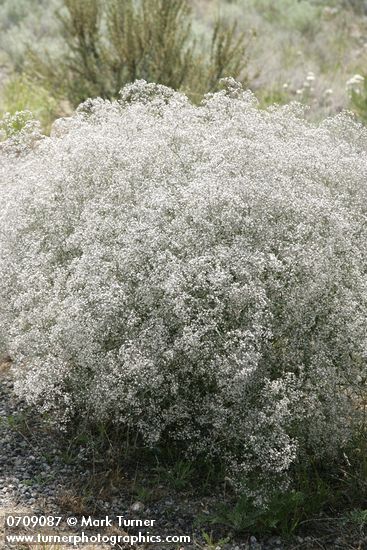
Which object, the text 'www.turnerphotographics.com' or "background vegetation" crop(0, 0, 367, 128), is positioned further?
"background vegetation" crop(0, 0, 367, 128)

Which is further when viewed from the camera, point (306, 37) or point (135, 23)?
point (306, 37)

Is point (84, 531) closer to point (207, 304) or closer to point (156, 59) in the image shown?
point (207, 304)

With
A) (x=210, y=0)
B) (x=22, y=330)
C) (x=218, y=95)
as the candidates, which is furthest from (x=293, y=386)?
(x=210, y=0)

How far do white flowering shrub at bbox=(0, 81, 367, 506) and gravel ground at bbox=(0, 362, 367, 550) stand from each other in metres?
0.27

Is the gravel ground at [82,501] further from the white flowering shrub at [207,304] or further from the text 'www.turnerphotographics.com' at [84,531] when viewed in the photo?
the white flowering shrub at [207,304]

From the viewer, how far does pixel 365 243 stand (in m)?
4.07

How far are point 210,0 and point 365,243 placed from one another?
12.9 metres

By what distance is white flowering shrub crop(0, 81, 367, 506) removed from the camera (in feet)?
11.5

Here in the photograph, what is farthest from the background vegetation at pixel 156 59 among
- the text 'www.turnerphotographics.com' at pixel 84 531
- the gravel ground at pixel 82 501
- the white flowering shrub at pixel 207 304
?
the text 'www.turnerphotographics.com' at pixel 84 531

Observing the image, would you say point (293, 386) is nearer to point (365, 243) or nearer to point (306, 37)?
point (365, 243)

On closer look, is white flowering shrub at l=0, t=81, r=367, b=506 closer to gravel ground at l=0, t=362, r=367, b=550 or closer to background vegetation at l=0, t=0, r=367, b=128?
gravel ground at l=0, t=362, r=367, b=550

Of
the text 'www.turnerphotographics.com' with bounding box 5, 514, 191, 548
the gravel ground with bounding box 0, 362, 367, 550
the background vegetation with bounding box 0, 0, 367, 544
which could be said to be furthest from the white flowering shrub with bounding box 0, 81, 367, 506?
the text 'www.turnerphotographics.com' with bounding box 5, 514, 191, 548

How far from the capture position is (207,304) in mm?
3535

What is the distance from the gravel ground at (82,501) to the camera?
138 inches
